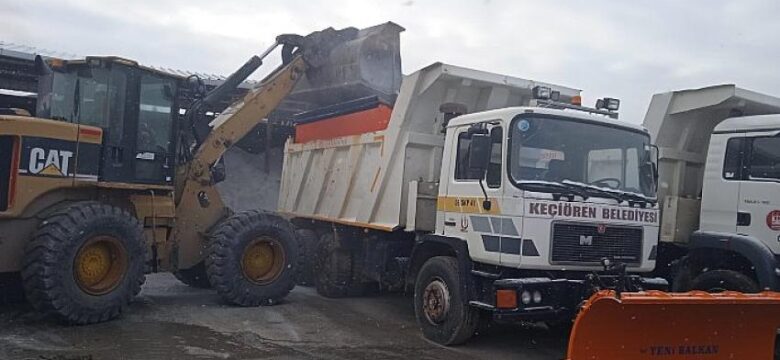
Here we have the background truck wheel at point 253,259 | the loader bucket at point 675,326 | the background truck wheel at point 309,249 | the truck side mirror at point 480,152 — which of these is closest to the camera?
the loader bucket at point 675,326

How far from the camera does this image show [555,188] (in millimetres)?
7148

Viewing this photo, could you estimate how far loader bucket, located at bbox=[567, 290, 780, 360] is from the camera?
587cm

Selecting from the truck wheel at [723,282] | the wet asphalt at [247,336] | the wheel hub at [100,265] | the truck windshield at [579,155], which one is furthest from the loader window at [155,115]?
the truck wheel at [723,282]

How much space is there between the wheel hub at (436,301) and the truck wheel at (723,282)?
9.26 feet

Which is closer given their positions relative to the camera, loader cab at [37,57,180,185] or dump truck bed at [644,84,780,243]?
loader cab at [37,57,180,185]

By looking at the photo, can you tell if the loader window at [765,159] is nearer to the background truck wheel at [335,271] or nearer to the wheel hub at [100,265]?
the background truck wheel at [335,271]

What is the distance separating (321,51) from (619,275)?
6.05 metres

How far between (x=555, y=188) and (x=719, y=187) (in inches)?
92.8

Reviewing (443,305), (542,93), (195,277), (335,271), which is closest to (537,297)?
(443,305)

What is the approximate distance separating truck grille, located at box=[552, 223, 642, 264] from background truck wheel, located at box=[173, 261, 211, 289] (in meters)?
5.29

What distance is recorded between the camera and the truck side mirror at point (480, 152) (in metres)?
7.30

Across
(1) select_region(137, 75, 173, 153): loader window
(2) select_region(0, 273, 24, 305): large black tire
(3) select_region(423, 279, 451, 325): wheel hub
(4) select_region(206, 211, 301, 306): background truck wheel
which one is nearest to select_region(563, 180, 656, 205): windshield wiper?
(3) select_region(423, 279, 451, 325): wheel hub

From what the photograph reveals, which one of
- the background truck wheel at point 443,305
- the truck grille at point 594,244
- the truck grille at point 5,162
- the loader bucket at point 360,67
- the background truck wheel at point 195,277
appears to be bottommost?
the background truck wheel at point 195,277

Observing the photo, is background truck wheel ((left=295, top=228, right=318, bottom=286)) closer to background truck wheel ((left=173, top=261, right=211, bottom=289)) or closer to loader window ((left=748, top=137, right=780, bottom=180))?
background truck wheel ((left=173, top=261, right=211, bottom=289))
